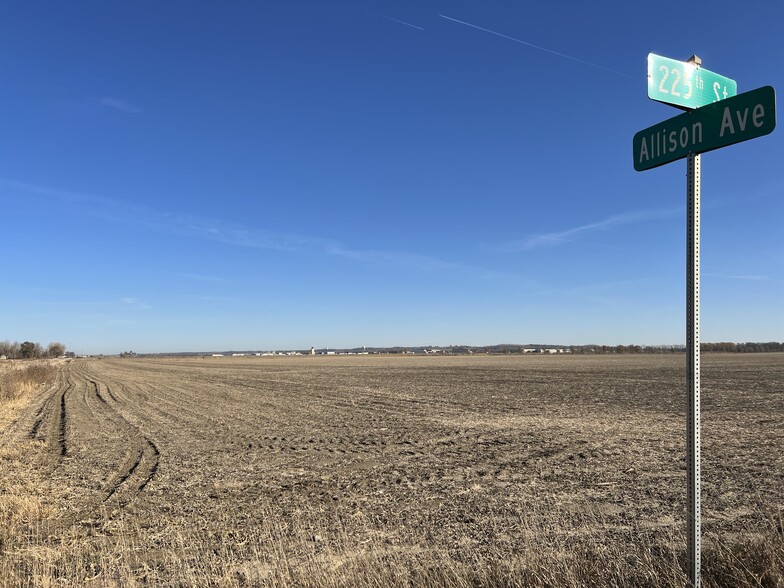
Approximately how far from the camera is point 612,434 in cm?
1464

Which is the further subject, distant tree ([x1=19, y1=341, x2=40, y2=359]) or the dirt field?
distant tree ([x1=19, y1=341, x2=40, y2=359])

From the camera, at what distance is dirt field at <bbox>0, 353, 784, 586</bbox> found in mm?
5605

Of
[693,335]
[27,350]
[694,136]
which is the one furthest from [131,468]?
[27,350]

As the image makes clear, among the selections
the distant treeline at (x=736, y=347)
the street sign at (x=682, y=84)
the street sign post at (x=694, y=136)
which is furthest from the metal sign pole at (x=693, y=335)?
the distant treeline at (x=736, y=347)

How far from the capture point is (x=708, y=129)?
3.50 m

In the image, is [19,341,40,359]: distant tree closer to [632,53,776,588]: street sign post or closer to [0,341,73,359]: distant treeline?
[0,341,73,359]: distant treeline

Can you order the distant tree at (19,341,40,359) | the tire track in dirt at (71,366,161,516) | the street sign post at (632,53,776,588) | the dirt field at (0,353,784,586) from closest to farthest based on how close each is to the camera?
1. the street sign post at (632,53,776,588)
2. the dirt field at (0,353,784,586)
3. the tire track in dirt at (71,366,161,516)
4. the distant tree at (19,341,40,359)

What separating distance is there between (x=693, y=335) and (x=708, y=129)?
127 centimetres

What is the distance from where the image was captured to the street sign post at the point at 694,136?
3.37m

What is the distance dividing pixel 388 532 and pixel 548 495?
2.89m

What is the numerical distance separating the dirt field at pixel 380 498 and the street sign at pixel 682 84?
3.24 meters

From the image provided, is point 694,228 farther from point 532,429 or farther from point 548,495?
point 532,429

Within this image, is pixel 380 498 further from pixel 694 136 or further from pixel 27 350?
A: pixel 27 350

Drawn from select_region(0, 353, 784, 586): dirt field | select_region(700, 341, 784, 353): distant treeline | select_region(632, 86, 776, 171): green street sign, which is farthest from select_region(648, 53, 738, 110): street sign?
select_region(700, 341, 784, 353): distant treeline
